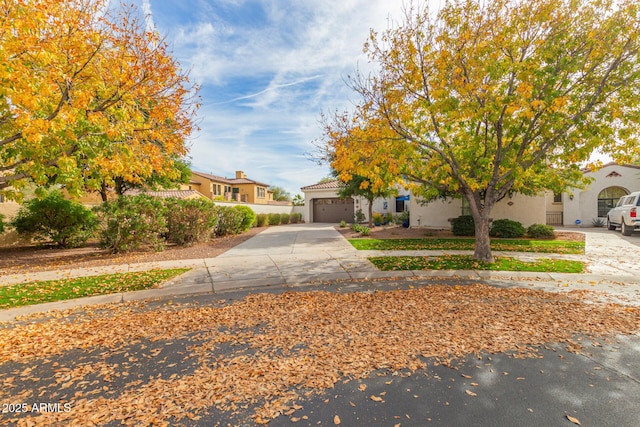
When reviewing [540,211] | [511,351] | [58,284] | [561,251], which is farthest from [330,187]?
[511,351]

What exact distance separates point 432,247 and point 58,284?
11.1m

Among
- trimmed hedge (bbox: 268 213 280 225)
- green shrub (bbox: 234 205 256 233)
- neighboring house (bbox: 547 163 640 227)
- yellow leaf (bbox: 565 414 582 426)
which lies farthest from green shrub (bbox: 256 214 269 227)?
yellow leaf (bbox: 565 414 582 426)

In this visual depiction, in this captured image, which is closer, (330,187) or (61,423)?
(61,423)

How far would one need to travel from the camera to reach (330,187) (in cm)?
2944

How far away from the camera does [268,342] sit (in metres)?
3.90

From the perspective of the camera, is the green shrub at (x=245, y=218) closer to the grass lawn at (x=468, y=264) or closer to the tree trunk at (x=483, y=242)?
the grass lawn at (x=468, y=264)

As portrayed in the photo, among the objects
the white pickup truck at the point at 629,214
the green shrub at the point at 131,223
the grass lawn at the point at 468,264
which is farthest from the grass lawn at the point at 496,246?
the green shrub at the point at 131,223

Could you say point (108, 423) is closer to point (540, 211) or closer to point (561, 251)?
point (561, 251)

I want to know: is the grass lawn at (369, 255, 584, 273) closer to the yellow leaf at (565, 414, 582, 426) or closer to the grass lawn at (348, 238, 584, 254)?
the grass lawn at (348, 238, 584, 254)

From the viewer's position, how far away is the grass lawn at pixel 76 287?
5.75m

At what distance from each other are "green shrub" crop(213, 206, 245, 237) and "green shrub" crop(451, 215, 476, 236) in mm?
11704

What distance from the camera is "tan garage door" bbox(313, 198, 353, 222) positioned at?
28547mm

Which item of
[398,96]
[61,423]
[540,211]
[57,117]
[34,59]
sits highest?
[398,96]

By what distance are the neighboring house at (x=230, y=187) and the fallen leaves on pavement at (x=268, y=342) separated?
109 ft
